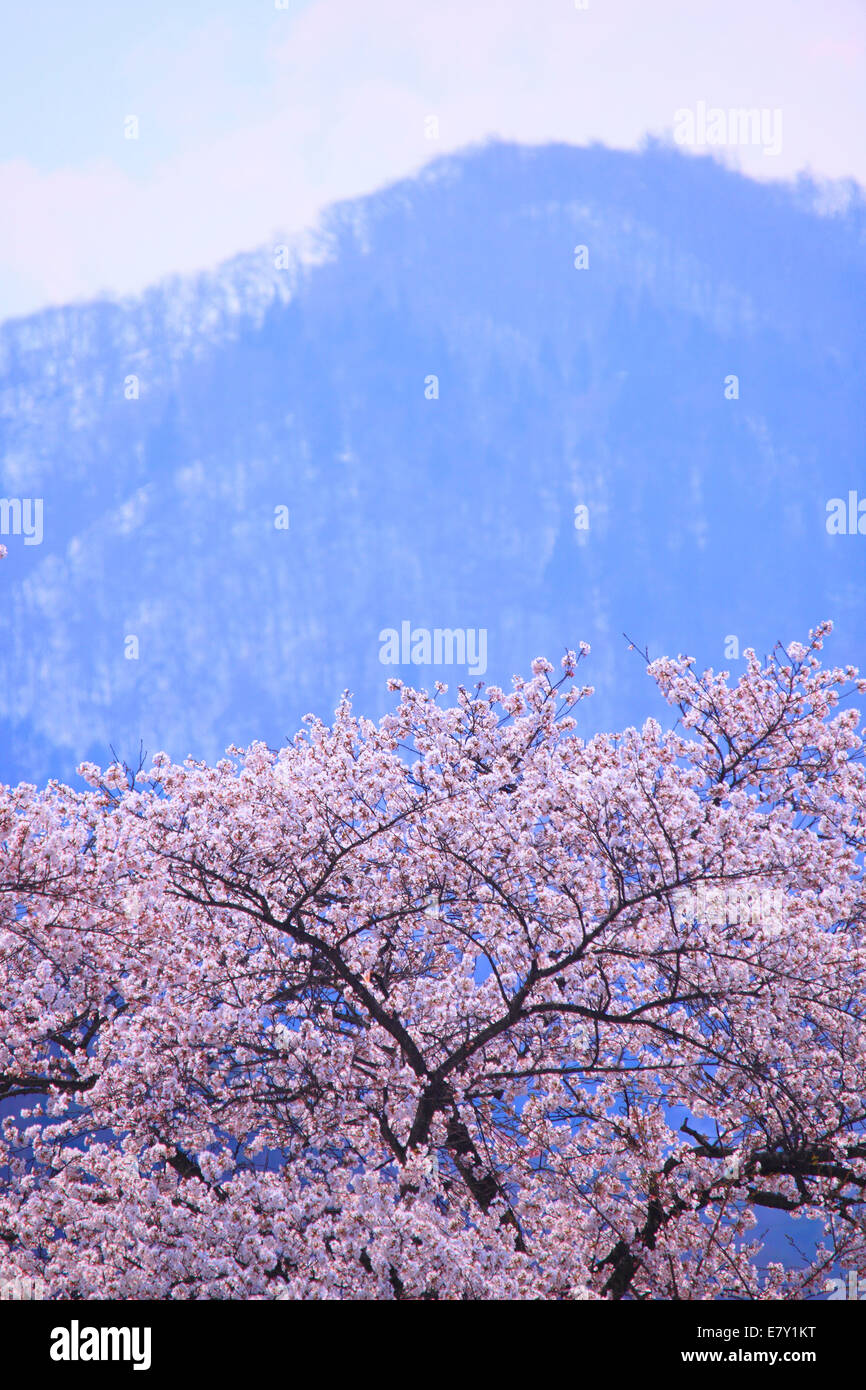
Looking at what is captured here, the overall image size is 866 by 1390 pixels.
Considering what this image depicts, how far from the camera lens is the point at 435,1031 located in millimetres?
7117

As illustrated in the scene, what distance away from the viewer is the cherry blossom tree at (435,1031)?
239 inches

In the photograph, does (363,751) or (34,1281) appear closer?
(34,1281)

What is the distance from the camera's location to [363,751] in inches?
320

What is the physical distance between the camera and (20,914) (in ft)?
22.6

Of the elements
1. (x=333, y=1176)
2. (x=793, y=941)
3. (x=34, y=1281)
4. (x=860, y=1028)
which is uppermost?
(x=793, y=941)

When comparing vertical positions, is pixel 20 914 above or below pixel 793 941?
above

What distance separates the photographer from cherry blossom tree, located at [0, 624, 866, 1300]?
19.9 feet

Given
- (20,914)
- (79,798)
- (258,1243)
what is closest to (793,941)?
(258,1243)
